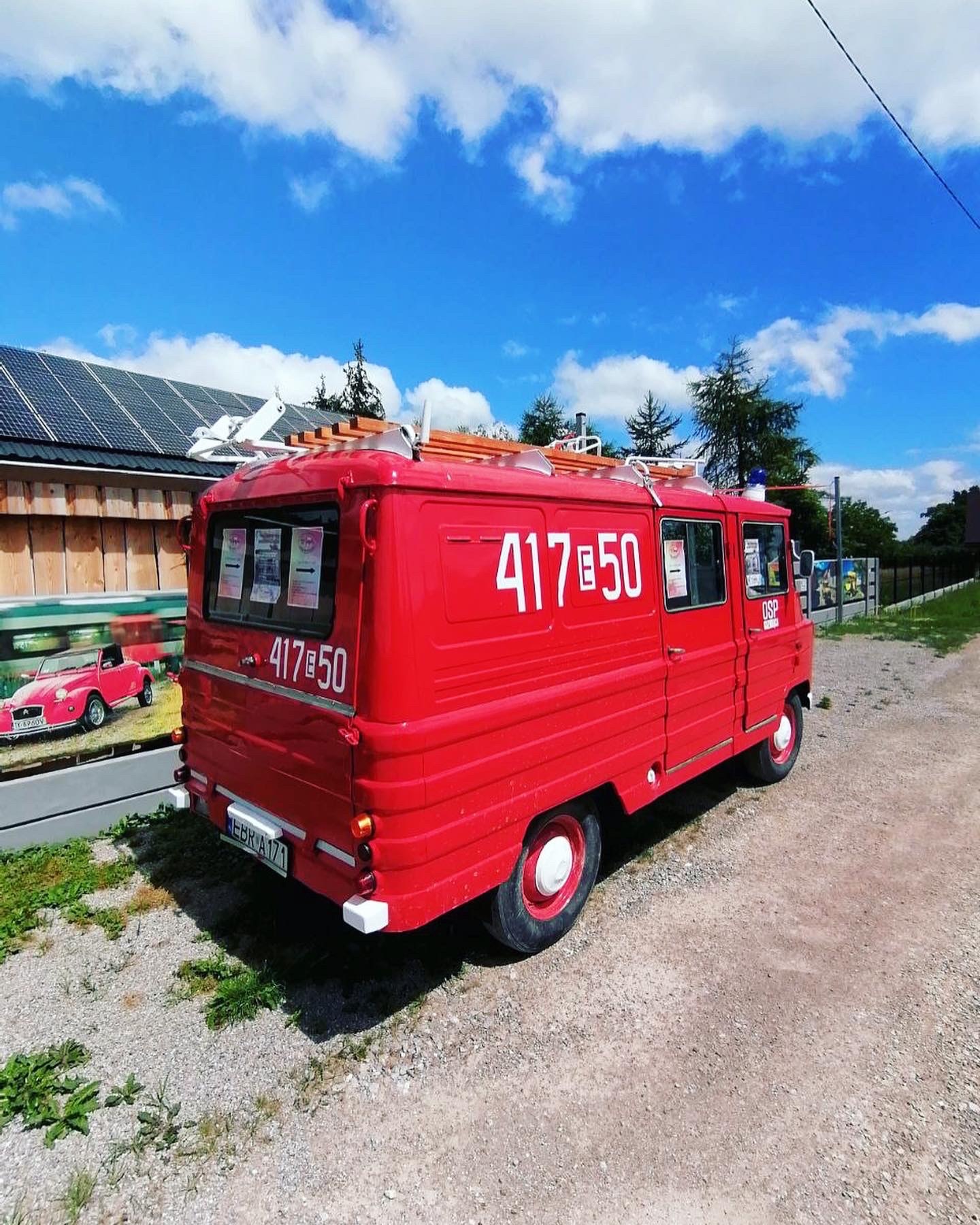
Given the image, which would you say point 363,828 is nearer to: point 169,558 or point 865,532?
point 169,558

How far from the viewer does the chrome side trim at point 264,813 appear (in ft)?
10.3

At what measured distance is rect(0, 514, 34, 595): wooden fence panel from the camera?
4.80 metres

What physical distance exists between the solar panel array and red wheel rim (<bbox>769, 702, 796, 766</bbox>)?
604cm

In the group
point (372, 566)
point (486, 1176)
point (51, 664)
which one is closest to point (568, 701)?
point (372, 566)

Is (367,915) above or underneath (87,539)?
underneath

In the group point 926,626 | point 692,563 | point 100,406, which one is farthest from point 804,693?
point 926,626

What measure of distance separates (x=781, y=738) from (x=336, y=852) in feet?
15.9

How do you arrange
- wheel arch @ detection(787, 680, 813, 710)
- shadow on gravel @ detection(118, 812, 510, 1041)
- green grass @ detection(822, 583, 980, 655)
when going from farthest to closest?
1. green grass @ detection(822, 583, 980, 655)
2. wheel arch @ detection(787, 680, 813, 710)
3. shadow on gravel @ detection(118, 812, 510, 1041)

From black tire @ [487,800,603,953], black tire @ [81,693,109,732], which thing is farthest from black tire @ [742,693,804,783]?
black tire @ [81,693,109,732]

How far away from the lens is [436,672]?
2869 millimetres

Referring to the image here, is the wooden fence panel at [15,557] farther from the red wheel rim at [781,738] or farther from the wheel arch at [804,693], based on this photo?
the wheel arch at [804,693]

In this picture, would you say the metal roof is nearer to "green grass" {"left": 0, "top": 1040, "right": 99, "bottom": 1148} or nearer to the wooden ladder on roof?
the wooden ladder on roof

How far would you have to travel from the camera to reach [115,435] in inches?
223

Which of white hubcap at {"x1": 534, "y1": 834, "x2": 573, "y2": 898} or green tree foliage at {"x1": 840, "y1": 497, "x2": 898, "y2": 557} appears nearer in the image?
white hubcap at {"x1": 534, "y1": 834, "x2": 573, "y2": 898}
